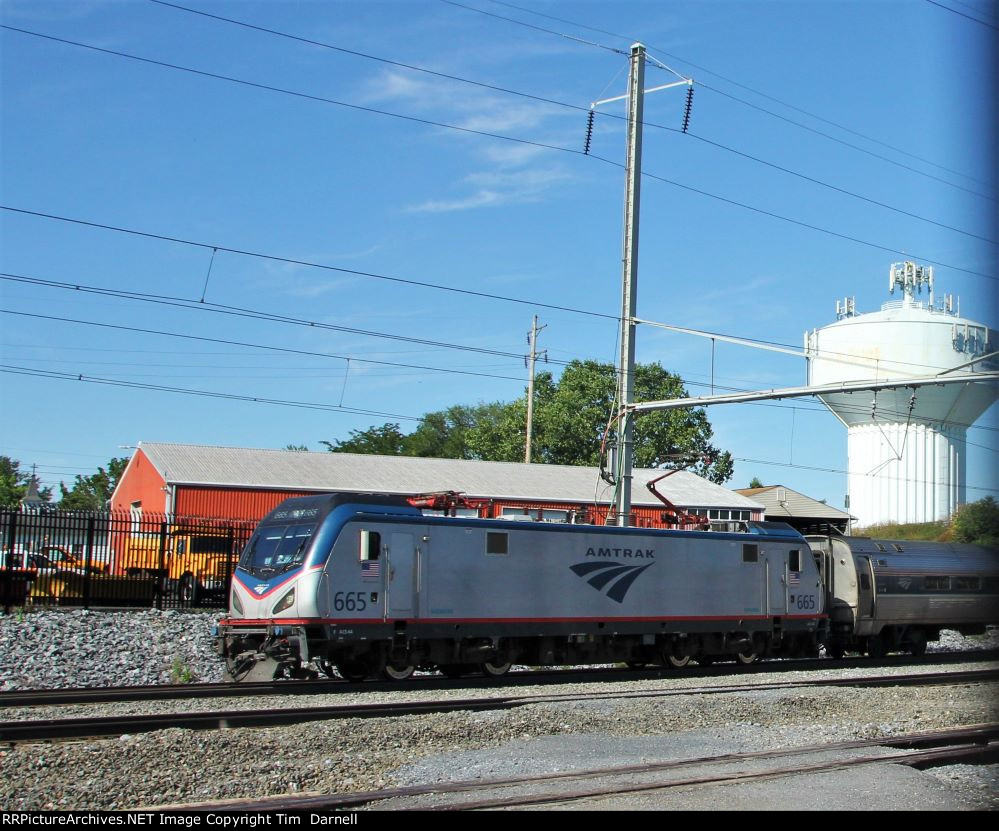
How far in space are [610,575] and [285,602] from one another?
22.6 ft

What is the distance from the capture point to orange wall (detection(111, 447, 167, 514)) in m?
47.1

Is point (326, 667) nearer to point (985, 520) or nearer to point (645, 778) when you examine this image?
point (645, 778)

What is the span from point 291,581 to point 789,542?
12.5m

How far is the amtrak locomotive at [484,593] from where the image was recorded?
18.5m

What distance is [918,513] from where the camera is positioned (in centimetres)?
5900

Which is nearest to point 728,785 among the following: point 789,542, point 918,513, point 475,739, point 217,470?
point 475,739

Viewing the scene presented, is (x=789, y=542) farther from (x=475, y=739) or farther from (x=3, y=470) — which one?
(x=3, y=470)

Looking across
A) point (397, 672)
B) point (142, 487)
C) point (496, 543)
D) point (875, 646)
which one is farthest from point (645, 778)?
point (142, 487)

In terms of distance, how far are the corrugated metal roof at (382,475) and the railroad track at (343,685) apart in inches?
895

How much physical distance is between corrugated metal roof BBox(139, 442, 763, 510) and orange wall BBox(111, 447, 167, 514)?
109cm

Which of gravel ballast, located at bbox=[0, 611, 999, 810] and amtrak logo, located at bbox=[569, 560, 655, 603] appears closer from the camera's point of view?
gravel ballast, located at bbox=[0, 611, 999, 810]

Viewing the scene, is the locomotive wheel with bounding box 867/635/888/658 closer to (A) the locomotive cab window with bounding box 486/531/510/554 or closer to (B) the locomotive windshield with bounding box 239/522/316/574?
(A) the locomotive cab window with bounding box 486/531/510/554

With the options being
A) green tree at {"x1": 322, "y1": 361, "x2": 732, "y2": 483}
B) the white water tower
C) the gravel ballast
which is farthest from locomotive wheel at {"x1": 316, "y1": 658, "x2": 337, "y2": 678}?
green tree at {"x1": 322, "y1": 361, "x2": 732, "y2": 483}

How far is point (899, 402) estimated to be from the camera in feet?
181
